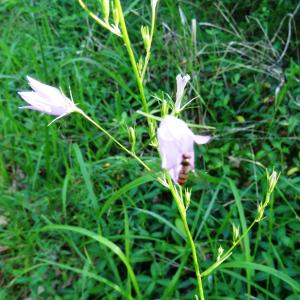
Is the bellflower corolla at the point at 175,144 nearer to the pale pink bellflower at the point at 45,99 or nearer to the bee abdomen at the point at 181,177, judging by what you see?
the bee abdomen at the point at 181,177

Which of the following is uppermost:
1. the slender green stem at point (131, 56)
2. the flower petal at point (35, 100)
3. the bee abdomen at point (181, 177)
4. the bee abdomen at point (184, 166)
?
the slender green stem at point (131, 56)

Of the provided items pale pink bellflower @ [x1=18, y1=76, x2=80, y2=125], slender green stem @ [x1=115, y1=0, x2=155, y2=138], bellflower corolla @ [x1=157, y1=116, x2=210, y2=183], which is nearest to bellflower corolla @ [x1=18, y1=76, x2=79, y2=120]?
pale pink bellflower @ [x1=18, y1=76, x2=80, y2=125]

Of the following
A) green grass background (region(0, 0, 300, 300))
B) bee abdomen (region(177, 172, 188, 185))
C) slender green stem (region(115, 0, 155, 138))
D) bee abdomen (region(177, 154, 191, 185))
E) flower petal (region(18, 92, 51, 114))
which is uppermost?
slender green stem (region(115, 0, 155, 138))

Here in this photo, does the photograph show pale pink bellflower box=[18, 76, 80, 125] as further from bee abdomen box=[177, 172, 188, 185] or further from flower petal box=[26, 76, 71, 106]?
bee abdomen box=[177, 172, 188, 185]

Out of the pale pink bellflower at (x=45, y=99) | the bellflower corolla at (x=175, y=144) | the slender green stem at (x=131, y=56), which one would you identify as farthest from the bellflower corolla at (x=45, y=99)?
the bellflower corolla at (x=175, y=144)

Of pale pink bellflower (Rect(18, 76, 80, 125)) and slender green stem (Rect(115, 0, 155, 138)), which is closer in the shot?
slender green stem (Rect(115, 0, 155, 138))

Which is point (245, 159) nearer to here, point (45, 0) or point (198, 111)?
point (198, 111)

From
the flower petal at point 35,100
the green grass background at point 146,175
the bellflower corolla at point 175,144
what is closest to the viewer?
the bellflower corolla at point 175,144

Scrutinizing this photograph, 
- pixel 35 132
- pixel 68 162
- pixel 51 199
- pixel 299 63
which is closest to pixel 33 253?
pixel 51 199

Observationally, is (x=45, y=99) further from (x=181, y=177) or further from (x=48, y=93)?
(x=181, y=177)

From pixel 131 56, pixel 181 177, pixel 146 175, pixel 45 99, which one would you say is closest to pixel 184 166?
pixel 181 177
